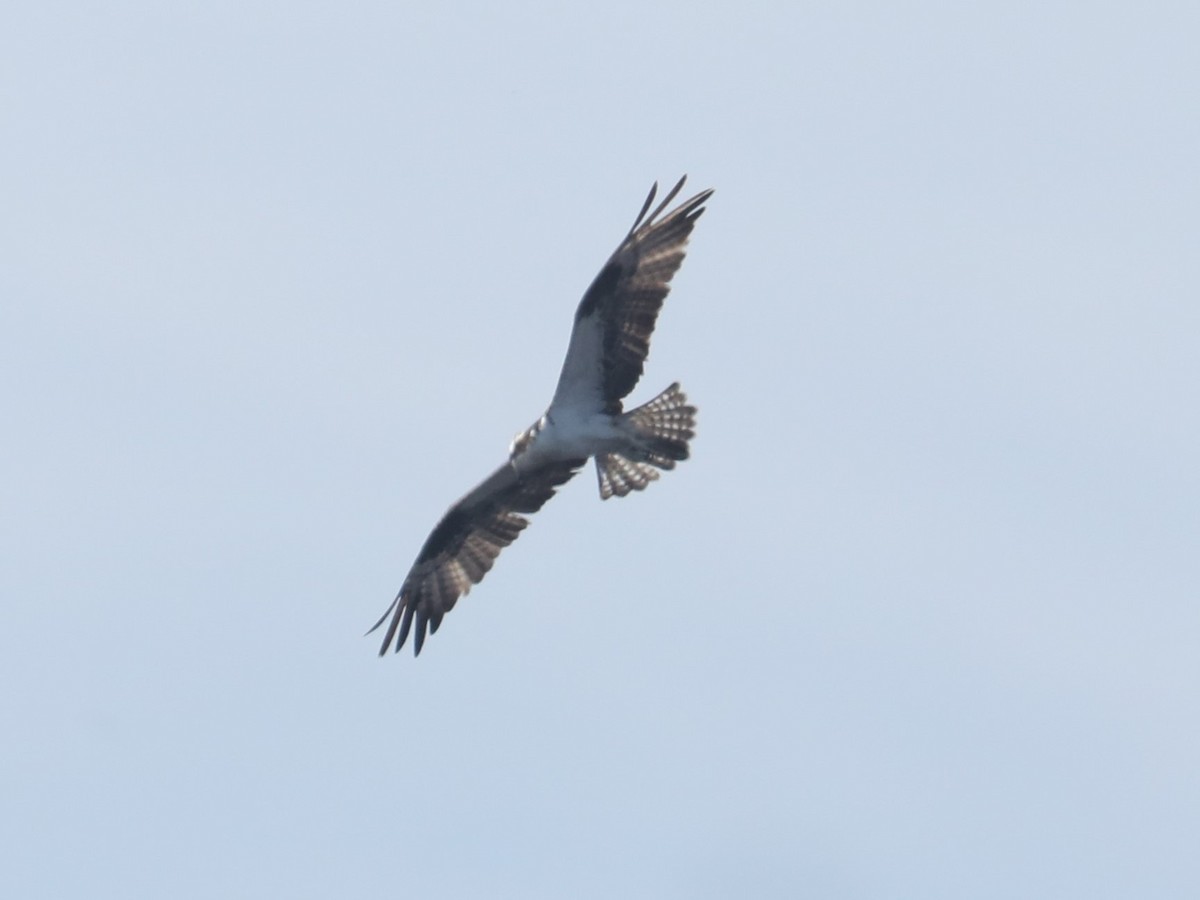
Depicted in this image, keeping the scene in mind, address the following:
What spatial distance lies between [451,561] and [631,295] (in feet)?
11.4

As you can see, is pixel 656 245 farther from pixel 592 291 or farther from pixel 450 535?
pixel 450 535

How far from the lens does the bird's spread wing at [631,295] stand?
18391mm

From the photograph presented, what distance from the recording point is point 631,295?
18.5m

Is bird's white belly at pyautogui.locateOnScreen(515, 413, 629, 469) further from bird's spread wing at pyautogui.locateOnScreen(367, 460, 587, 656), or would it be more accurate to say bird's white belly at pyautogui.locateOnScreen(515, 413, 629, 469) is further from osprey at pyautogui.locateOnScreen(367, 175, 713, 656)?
bird's spread wing at pyautogui.locateOnScreen(367, 460, 587, 656)

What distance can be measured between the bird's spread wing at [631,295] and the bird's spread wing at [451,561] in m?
2.20

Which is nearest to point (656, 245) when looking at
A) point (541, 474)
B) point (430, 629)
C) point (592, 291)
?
point (592, 291)

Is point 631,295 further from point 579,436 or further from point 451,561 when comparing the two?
point 451,561

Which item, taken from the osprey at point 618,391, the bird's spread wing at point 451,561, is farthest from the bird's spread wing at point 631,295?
the bird's spread wing at point 451,561

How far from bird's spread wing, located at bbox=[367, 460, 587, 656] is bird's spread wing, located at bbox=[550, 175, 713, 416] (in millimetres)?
2204

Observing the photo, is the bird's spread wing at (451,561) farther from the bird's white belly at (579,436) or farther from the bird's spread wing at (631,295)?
the bird's spread wing at (631,295)

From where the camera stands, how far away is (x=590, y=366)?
733 inches

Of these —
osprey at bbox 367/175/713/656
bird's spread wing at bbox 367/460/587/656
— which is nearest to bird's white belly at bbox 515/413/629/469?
osprey at bbox 367/175/713/656

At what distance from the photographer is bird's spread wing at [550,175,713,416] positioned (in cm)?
1839

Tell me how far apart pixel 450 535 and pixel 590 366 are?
8.96ft
